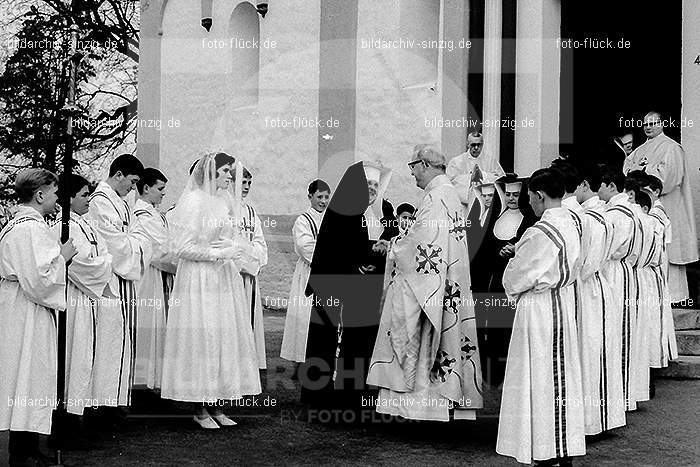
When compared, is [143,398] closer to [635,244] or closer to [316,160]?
[635,244]

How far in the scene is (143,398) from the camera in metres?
Answer: 9.52

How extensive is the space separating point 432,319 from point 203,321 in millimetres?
1805

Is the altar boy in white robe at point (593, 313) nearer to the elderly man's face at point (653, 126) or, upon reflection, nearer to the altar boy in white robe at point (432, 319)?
the altar boy in white robe at point (432, 319)

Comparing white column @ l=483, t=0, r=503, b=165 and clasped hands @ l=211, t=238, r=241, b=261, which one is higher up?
white column @ l=483, t=0, r=503, b=165

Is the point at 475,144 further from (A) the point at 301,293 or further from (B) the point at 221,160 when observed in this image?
(B) the point at 221,160

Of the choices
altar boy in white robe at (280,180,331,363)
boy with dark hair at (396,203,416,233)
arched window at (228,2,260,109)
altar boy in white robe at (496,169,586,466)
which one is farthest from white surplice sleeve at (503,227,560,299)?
arched window at (228,2,260,109)

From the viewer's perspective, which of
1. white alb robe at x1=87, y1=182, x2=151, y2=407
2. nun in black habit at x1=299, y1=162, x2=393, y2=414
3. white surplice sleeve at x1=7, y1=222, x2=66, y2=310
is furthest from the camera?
nun in black habit at x1=299, y1=162, x2=393, y2=414

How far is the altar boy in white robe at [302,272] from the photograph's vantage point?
10.0 meters

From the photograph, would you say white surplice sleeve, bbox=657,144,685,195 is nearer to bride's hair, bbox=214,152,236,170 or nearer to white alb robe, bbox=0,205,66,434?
bride's hair, bbox=214,152,236,170

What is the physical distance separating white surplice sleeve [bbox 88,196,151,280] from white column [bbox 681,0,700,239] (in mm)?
6453

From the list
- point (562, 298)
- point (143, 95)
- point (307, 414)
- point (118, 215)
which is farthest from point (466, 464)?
point (143, 95)

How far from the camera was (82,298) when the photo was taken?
25.3 ft

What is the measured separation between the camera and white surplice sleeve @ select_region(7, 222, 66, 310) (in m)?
6.43

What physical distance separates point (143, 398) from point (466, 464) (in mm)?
3711
